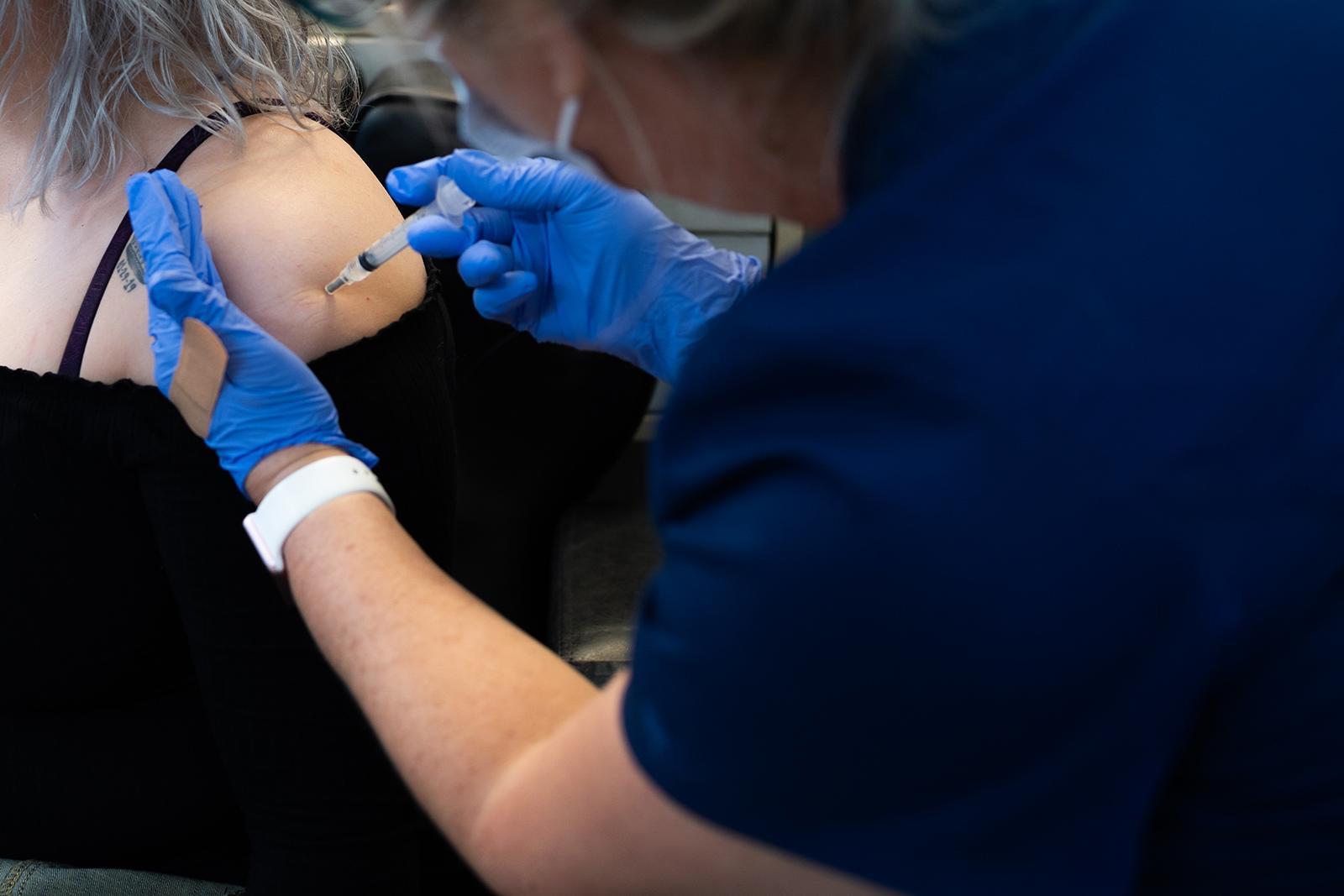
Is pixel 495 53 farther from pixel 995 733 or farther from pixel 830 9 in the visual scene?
pixel 995 733

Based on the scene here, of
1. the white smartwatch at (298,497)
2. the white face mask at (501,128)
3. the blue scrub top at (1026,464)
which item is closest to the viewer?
the blue scrub top at (1026,464)

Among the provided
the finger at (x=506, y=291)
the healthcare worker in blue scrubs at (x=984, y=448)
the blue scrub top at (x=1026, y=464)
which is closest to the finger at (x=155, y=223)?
the finger at (x=506, y=291)

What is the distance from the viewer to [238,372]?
2.84 feet

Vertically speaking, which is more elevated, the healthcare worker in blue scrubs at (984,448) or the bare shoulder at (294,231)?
the healthcare worker in blue scrubs at (984,448)

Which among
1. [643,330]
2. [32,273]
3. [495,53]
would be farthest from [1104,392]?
[32,273]

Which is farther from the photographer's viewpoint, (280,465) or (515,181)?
(515,181)

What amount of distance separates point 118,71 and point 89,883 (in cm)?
69

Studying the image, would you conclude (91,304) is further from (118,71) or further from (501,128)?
(501,128)

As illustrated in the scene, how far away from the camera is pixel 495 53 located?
1.82 feet

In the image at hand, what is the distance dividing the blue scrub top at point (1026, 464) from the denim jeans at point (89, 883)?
28.9 inches

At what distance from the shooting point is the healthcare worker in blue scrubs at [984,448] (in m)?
0.46

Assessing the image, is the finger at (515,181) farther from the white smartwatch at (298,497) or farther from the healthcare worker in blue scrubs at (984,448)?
the healthcare worker in blue scrubs at (984,448)

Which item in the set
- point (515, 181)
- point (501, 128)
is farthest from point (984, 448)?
point (515, 181)

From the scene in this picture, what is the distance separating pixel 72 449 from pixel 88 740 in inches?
11.6
